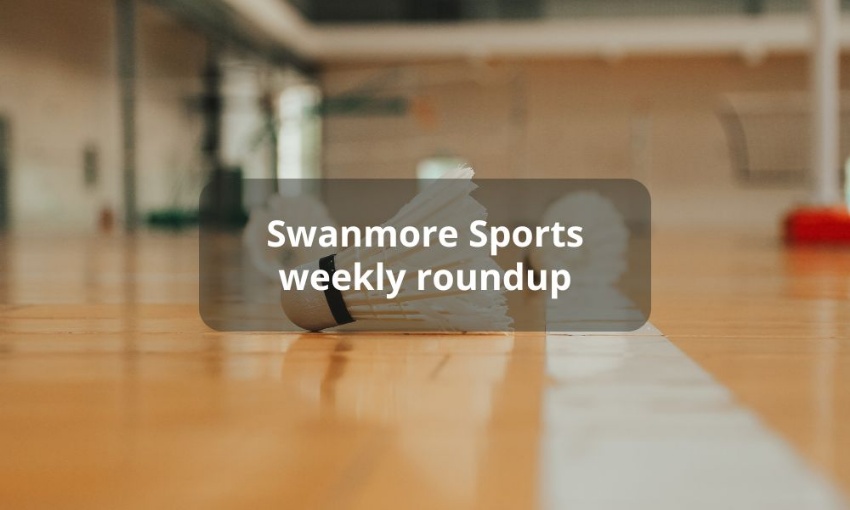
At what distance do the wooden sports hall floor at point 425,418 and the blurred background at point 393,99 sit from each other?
4973 mm

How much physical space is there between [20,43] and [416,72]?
4729mm

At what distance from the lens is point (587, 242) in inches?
63.7

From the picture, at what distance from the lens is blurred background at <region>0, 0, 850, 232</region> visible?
6.56 m

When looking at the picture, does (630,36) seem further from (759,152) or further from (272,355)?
(272,355)

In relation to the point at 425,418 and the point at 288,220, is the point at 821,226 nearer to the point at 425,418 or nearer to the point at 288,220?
the point at 288,220

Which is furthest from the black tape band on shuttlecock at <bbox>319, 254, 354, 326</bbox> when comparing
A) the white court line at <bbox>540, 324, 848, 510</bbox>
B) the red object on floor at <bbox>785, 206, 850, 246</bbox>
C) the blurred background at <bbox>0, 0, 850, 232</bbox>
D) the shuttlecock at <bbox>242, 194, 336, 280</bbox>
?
the blurred background at <bbox>0, 0, 850, 232</bbox>

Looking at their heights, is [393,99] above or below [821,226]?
above

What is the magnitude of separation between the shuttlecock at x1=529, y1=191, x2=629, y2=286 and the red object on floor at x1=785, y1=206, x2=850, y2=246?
198cm

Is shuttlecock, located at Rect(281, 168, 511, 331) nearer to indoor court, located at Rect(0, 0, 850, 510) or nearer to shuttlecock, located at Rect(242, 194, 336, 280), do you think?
indoor court, located at Rect(0, 0, 850, 510)

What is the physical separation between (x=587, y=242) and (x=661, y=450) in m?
1.15

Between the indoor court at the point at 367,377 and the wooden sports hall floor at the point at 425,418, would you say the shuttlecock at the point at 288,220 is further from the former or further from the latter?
the wooden sports hall floor at the point at 425,418

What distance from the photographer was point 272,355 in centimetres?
87

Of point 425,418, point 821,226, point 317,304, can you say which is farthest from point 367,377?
point 821,226

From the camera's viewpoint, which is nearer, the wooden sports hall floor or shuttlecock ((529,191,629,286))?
the wooden sports hall floor
